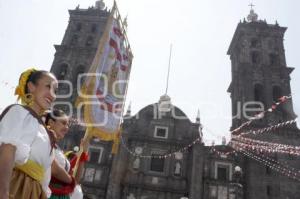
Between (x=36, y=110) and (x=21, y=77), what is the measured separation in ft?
1.11

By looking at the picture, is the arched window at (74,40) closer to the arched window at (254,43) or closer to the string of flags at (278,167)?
the arched window at (254,43)

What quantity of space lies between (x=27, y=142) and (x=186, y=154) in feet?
67.9

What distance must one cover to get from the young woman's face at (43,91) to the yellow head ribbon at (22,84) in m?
0.06

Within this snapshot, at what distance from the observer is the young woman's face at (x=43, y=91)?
112 inches

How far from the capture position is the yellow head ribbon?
2854 millimetres

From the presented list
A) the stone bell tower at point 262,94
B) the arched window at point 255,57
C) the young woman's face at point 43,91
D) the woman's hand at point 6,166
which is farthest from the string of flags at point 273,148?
the woman's hand at point 6,166

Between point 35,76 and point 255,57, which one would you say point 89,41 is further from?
point 35,76

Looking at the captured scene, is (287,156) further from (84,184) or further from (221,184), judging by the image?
(84,184)

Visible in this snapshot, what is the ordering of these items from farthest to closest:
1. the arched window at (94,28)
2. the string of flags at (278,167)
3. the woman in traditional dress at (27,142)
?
1. the arched window at (94,28)
2. the string of flags at (278,167)
3. the woman in traditional dress at (27,142)

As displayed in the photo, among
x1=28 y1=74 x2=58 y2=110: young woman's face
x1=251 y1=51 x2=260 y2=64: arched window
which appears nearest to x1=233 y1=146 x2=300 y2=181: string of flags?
x1=251 y1=51 x2=260 y2=64: arched window

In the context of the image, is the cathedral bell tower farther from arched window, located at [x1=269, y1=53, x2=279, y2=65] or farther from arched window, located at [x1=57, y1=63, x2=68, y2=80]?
arched window, located at [x1=57, y1=63, x2=68, y2=80]

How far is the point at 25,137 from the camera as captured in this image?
2.42m

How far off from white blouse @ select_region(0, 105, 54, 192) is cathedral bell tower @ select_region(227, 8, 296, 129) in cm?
2267

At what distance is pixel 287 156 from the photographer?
73.8ft
